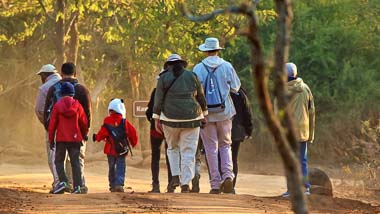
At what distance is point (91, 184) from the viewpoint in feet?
58.1

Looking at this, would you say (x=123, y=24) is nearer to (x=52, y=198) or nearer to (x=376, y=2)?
(x=376, y=2)

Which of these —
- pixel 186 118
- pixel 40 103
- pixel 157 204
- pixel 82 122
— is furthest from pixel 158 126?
pixel 157 204

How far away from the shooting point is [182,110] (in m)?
12.2

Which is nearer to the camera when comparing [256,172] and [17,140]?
[256,172]

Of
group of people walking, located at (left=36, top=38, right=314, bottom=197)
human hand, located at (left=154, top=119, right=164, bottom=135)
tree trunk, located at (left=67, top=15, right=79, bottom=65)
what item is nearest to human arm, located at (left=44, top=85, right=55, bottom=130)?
group of people walking, located at (left=36, top=38, right=314, bottom=197)

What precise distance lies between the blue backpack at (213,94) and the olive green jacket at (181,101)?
272 mm

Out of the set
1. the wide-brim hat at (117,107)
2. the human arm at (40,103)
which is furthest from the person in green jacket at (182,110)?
the human arm at (40,103)

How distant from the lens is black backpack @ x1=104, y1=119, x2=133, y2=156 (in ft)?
45.2

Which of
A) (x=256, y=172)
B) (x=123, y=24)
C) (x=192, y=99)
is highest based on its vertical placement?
(x=123, y=24)

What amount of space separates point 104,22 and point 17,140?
7.75 m

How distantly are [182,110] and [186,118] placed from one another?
105 mm

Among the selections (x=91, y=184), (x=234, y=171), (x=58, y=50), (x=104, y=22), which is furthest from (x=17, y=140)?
(x=234, y=171)

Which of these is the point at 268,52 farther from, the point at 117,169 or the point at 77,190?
the point at 77,190

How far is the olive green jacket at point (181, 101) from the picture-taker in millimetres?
12117
